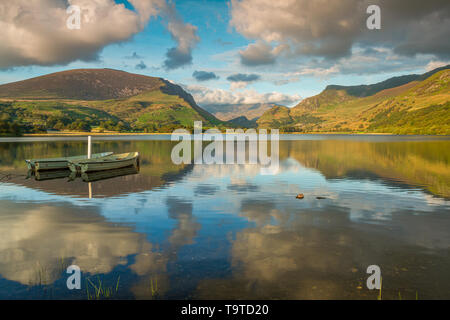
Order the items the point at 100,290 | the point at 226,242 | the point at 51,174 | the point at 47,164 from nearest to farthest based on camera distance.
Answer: the point at 100,290 → the point at 226,242 → the point at 51,174 → the point at 47,164

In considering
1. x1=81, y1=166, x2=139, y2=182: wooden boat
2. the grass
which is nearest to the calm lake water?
the grass

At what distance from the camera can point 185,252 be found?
1702 centimetres

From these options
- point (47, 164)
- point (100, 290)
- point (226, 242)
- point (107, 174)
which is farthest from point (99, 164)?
point (100, 290)

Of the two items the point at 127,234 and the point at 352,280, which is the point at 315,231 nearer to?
the point at 352,280

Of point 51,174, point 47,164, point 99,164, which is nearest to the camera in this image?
point 99,164

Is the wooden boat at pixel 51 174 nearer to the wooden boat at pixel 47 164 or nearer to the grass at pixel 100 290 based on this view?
the wooden boat at pixel 47 164

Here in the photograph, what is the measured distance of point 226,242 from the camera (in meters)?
18.7

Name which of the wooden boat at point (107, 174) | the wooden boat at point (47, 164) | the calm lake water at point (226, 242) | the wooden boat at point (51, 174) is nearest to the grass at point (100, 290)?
the calm lake water at point (226, 242)

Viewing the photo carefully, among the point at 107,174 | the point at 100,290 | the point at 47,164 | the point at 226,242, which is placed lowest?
the point at 100,290

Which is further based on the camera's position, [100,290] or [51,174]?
[51,174]

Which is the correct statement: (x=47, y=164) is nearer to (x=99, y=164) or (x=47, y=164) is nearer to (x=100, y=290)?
(x=99, y=164)

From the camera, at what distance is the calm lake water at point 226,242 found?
1306 centimetres
